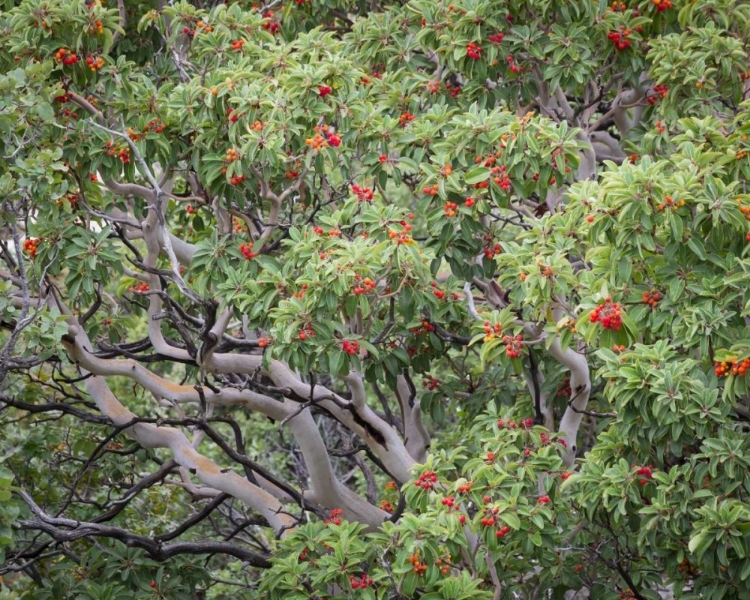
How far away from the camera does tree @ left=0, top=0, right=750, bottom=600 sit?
19.4 ft

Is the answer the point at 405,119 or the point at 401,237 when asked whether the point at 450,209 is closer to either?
the point at 401,237

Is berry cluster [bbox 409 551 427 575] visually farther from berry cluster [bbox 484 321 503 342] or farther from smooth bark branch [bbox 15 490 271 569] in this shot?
smooth bark branch [bbox 15 490 271 569]

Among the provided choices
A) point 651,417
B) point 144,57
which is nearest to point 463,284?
point 651,417

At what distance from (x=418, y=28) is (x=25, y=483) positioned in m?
5.07

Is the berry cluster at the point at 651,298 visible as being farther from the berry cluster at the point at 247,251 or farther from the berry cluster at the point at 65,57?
the berry cluster at the point at 65,57

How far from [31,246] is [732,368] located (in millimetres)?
4463

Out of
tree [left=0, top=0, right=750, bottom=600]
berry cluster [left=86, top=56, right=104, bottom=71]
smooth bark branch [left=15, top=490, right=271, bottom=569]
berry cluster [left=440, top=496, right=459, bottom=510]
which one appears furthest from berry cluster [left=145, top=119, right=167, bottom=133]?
berry cluster [left=440, top=496, right=459, bottom=510]

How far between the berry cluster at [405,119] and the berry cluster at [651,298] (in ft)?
7.68

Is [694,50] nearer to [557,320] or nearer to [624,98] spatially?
[624,98]

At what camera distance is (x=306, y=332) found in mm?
6320

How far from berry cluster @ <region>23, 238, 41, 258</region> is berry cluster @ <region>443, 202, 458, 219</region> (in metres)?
2.70

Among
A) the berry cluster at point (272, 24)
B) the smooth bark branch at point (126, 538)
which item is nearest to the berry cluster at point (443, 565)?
the smooth bark branch at point (126, 538)

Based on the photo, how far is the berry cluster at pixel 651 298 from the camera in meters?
6.20

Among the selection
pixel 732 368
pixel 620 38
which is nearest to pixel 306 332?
pixel 732 368
